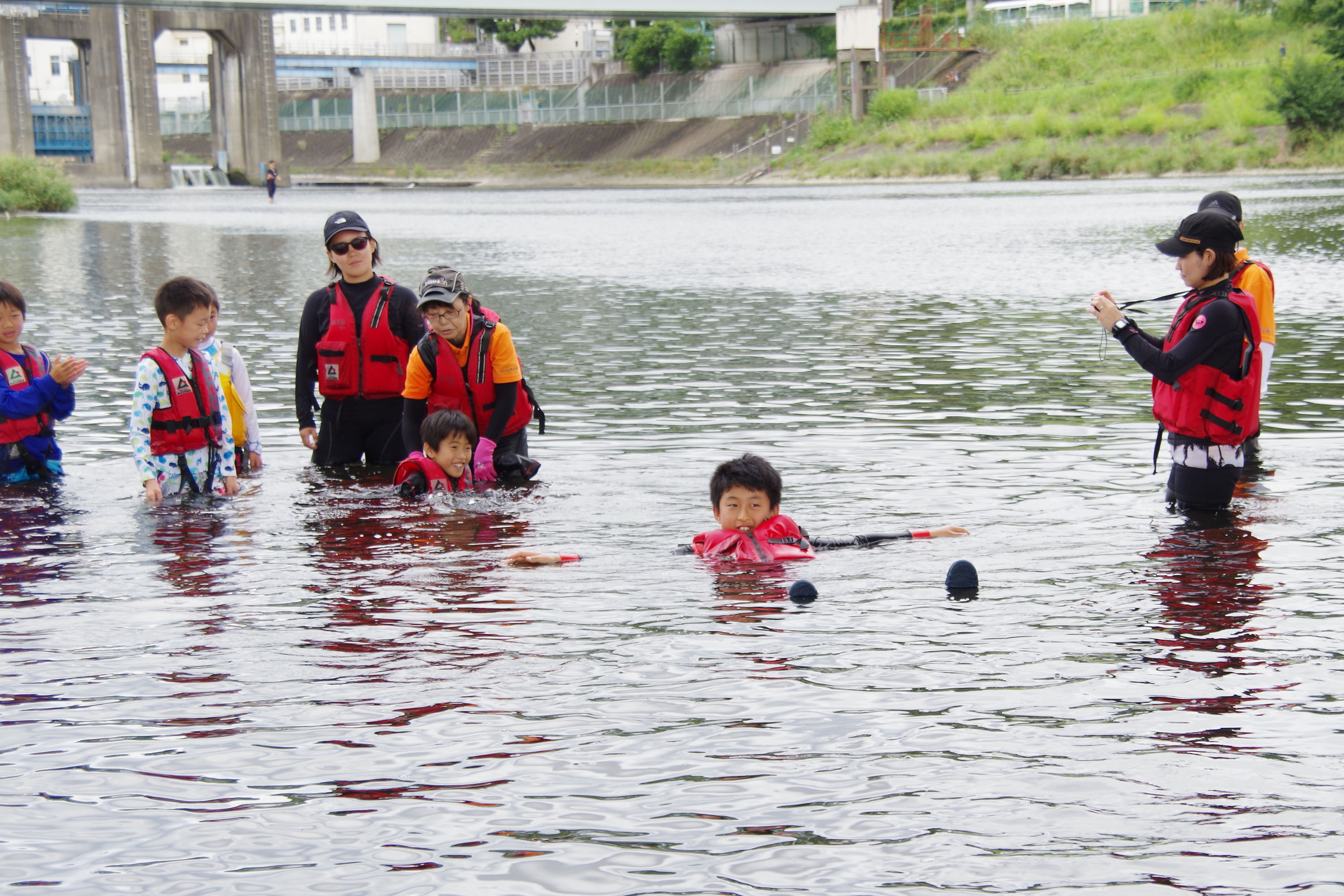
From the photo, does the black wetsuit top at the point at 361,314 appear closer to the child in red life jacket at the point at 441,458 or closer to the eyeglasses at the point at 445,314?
the eyeglasses at the point at 445,314

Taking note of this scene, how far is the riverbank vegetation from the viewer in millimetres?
62406

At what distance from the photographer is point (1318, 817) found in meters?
4.95

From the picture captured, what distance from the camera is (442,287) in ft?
32.3

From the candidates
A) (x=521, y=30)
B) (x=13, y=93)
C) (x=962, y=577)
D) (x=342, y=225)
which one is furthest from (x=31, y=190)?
(x=521, y=30)

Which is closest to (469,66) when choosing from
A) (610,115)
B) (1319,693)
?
(610,115)

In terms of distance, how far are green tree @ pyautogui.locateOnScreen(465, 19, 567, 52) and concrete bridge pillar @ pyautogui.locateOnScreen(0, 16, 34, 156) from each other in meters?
41.7

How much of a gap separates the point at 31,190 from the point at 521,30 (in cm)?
7258

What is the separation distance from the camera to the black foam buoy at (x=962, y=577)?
25.9ft

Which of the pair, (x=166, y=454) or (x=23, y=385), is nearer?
(x=166, y=454)

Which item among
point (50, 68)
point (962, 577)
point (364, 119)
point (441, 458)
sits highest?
point (50, 68)

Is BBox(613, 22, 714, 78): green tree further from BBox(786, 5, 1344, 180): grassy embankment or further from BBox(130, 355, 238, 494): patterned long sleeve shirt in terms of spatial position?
BBox(130, 355, 238, 494): patterned long sleeve shirt

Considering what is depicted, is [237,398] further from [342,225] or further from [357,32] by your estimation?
[357,32]

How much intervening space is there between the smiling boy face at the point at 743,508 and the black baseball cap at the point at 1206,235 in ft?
8.57

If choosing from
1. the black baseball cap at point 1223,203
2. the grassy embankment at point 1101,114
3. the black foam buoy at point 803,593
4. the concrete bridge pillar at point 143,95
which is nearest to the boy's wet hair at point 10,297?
the black foam buoy at point 803,593
